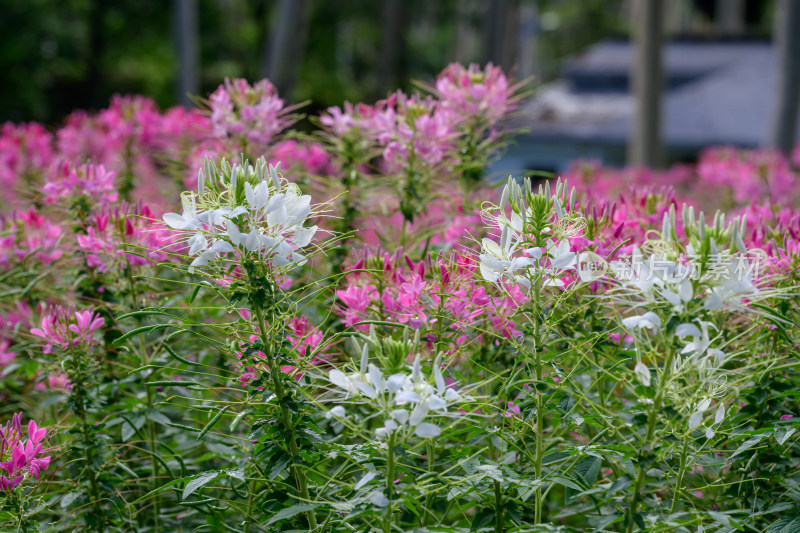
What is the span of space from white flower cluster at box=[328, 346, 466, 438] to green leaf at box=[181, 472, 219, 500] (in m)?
0.44

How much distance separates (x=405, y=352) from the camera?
164 centimetres

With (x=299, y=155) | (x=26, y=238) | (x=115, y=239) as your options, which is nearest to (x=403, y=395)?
(x=115, y=239)

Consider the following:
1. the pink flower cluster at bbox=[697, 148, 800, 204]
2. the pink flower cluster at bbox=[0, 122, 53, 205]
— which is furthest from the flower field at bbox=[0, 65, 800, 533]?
the pink flower cluster at bbox=[697, 148, 800, 204]

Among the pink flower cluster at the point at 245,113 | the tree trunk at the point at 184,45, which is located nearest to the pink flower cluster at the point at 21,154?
the pink flower cluster at the point at 245,113

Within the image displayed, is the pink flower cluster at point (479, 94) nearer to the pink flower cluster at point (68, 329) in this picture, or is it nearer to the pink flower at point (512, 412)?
the pink flower at point (512, 412)

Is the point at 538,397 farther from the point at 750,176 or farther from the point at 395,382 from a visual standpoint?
the point at 750,176

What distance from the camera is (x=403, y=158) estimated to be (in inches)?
117

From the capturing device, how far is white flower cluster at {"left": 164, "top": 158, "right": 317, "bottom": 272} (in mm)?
1711

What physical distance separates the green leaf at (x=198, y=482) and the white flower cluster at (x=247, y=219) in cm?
47

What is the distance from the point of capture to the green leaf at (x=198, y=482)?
1.79 m

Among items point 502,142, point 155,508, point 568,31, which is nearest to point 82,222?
point 155,508

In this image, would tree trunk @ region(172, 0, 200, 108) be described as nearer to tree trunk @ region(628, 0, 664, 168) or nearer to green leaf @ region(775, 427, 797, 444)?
tree trunk @ region(628, 0, 664, 168)

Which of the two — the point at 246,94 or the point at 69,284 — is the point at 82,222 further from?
the point at 246,94

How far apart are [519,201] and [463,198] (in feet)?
4.45
